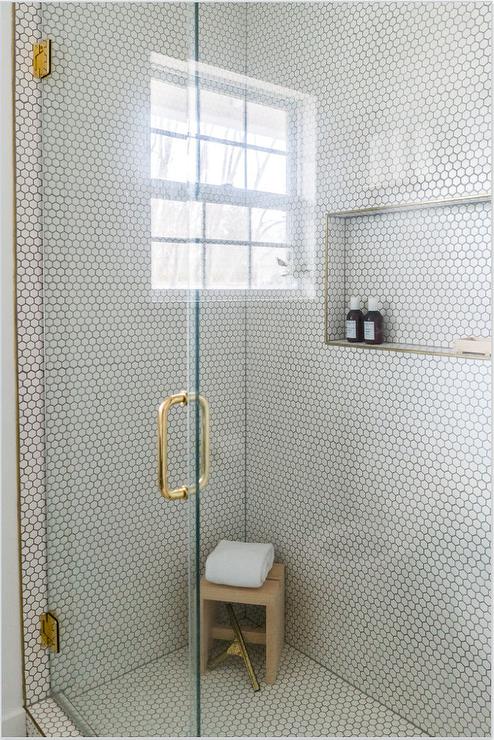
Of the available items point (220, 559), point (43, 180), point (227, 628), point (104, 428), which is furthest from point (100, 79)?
point (227, 628)

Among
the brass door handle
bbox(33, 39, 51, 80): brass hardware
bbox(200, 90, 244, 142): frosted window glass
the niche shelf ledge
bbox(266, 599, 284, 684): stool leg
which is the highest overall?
bbox(33, 39, 51, 80): brass hardware

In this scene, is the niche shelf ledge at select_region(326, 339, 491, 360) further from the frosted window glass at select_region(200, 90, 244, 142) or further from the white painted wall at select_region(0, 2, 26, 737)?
the white painted wall at select_region(0, 2, 26, 737)

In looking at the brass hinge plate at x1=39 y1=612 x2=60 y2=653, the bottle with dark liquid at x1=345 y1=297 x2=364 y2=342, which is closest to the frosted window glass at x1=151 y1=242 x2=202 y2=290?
the bottle with dark liquid at x1=345 y1=297 x2=364 y2=342

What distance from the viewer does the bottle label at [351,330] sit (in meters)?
1.37

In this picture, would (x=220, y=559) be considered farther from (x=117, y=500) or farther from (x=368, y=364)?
(x=368, y=364)

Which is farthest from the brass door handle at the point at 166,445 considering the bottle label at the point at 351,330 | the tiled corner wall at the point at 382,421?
the bottle label at the point at 351,330

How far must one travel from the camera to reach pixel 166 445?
4.49 ft

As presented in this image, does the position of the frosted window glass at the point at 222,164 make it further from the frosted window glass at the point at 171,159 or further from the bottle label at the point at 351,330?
the bottle label at the point at 351,330

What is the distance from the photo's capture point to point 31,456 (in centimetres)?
180

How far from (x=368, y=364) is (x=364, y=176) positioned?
0.42 meters

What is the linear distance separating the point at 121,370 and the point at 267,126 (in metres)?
0.72

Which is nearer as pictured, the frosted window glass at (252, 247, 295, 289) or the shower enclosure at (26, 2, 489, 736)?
the shower enclosure at (26, 2, 489, 736)

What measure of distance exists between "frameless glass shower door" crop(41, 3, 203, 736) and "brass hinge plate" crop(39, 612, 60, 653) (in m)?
0.02

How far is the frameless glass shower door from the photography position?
1364mm
